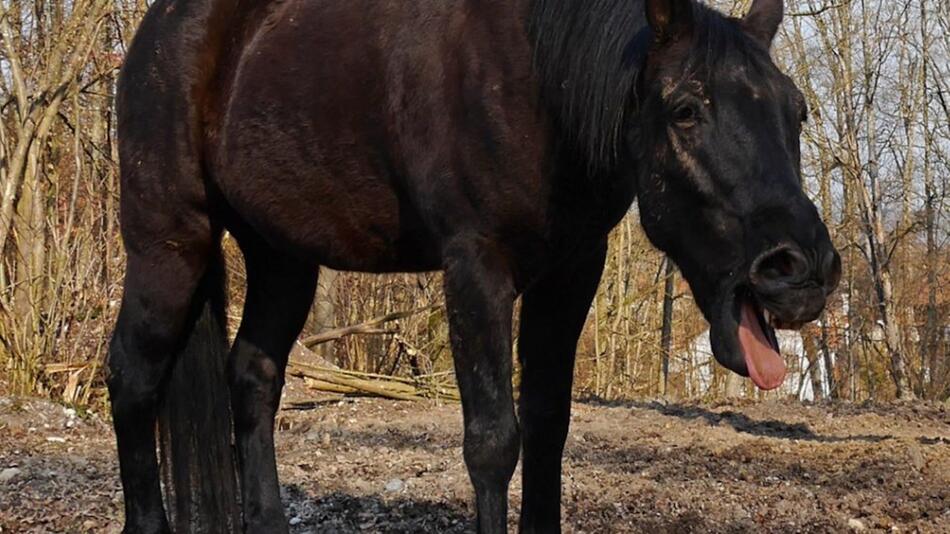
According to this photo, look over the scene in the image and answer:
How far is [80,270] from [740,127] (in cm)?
767

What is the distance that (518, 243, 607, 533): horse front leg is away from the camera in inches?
132

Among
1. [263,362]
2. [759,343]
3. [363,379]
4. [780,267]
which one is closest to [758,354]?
[759,343]

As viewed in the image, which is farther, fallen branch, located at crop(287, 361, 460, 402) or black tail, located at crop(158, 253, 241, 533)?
fallen branch, located at crop(287, 361, 460, 402)

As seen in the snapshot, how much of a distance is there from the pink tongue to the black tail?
2105mm

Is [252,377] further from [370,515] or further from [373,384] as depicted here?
[373,384]

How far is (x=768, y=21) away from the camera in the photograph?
3061mm

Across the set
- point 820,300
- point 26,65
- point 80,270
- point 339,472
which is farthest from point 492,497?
point 26,65

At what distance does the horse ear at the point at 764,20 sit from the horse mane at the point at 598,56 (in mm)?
170

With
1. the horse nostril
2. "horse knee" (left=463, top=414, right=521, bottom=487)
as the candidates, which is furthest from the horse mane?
"horse knee" (left=463, top=414, right=521, bottom=487)

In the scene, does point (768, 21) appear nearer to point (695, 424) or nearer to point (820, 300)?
point (820, 300)

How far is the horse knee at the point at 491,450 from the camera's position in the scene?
9.73 feet

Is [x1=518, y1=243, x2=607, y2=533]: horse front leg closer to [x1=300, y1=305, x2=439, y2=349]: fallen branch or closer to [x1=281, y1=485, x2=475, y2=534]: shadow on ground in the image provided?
[x1=281, y1=485, x2=475, y2=534]: shadow on ground

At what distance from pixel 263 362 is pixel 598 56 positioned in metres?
1.84

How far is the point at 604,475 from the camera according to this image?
5.66m
